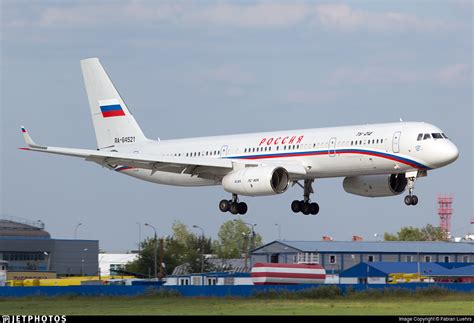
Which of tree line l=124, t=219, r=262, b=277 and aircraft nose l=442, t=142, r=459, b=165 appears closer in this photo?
aircraft nose l=442, t=142, r=459, b=165

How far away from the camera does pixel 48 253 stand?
A: 152 metres

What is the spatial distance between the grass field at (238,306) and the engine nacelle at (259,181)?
23.0ft

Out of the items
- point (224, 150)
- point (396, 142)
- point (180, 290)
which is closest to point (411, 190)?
point (396, 142)

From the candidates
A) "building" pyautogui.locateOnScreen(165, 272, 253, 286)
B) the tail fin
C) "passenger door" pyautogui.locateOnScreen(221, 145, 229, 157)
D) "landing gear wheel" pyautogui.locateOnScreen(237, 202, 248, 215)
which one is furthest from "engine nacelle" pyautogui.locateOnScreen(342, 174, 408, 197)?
"building" pyautogui.locateOnScreen(165, 272, 253, 286)

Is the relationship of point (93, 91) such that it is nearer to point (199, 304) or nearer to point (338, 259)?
point (199, 304)

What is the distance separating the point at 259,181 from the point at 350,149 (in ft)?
20.3

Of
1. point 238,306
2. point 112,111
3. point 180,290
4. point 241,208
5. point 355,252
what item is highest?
point 112,111

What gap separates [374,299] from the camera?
7350 centimetres

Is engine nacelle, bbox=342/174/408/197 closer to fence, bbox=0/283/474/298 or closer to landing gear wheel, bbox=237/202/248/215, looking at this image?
fence, bbox=0/283/474/298

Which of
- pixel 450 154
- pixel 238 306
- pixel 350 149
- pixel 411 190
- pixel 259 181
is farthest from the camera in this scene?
pixel 259 181

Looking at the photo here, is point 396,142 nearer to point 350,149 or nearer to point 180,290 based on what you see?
point 350,149

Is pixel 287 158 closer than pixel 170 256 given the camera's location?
Yes

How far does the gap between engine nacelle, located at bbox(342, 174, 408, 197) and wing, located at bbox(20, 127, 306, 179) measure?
602cm

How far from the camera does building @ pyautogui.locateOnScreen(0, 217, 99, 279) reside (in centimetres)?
15012
